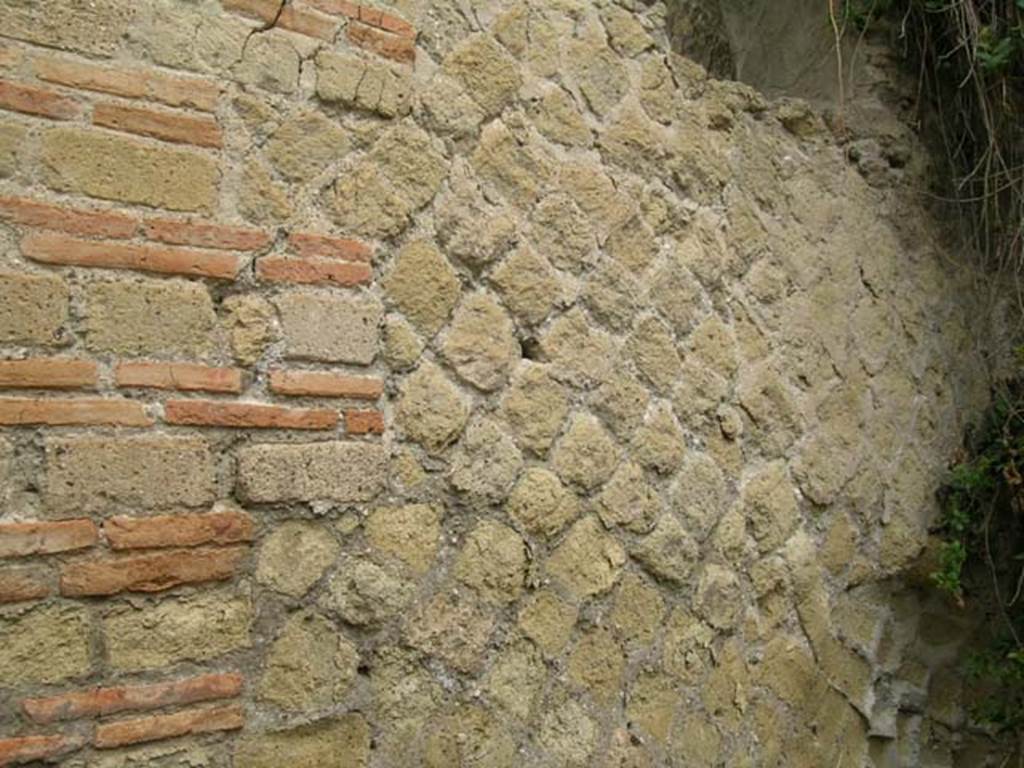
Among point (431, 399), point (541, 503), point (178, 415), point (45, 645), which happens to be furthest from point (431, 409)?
point (45, 645)

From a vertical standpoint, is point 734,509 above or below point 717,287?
below

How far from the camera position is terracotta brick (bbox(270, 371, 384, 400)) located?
2178 mm

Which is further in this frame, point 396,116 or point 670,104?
point 670,104

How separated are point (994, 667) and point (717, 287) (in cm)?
156

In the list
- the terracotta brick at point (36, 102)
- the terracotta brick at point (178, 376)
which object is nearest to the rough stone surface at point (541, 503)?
the terracotta brick at point (178, 376)

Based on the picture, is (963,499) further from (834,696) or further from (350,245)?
(350,245)

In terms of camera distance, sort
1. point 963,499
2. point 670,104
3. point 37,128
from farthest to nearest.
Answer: point 963,499, point 670,104, point 37,128

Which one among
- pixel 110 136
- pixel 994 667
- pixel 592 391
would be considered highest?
pixel 110 136

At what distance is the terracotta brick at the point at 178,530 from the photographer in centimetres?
198

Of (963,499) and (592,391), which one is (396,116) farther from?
(963,499)

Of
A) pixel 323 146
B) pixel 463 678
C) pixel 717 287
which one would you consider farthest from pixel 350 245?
pixel 717 287

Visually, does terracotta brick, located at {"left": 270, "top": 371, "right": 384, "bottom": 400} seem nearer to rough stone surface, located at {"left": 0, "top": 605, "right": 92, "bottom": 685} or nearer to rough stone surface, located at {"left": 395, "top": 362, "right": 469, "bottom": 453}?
rough stone surface, located at {"left": 395, "top": 362, "right": 469, "bottom": 453}

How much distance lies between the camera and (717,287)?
9.93 ft

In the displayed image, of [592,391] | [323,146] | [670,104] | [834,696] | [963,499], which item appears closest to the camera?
[323,146]
